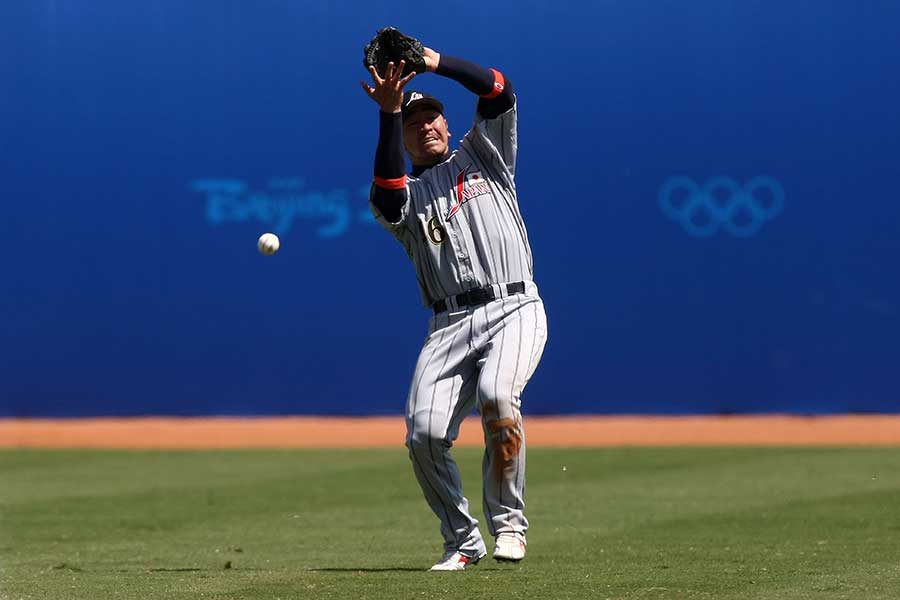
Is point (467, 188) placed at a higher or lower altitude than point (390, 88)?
lower

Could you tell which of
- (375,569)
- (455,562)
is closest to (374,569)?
(375,569)

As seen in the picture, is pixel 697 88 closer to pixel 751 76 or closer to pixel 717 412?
pixel 751 76

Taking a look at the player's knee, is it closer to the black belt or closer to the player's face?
the black belt

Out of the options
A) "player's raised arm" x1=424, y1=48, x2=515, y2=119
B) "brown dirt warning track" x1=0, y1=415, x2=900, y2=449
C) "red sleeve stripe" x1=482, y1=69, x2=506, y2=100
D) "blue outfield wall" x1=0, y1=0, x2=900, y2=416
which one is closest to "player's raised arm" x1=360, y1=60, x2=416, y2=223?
"player's raised arm" x1=424, y1=48, x2=515, y2=119

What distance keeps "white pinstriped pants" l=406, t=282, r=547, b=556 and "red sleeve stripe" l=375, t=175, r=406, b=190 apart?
0.51 metres

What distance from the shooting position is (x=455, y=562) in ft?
17.7

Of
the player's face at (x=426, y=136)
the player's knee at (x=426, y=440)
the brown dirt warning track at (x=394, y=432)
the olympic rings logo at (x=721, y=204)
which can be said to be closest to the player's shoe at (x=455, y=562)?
the player's knee at (x=426, y=440)

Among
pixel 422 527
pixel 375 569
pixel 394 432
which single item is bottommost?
pixel 394 432

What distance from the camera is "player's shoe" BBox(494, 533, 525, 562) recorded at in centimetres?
527

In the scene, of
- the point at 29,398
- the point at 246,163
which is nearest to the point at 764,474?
the point at 246,163

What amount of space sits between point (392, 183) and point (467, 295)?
498 millimetres

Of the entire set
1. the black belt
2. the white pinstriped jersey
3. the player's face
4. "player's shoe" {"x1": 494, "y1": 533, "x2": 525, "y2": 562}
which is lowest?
"player's shoe" {"x1": 494, "y1": 533, "x2": 525, "y2": 562}

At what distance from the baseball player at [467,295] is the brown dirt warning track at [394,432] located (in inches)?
351

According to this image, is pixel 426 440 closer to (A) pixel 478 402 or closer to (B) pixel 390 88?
(A) pixel 478 402
